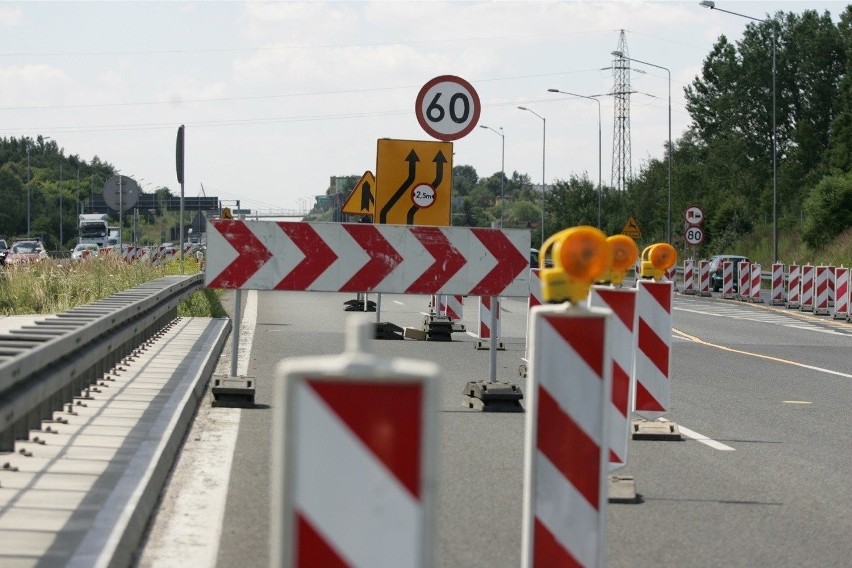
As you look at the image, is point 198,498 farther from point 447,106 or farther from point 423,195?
point 423,195

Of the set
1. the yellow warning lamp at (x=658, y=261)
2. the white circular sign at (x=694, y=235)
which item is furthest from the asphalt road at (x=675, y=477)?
the white circular sign at (x=694, y=235)

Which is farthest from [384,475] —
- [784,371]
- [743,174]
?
[743,174]

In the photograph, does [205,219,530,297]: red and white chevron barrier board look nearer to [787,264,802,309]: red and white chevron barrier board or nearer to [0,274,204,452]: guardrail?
[0,274,204,452]: guardrail

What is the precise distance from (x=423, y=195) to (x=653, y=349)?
757 cm

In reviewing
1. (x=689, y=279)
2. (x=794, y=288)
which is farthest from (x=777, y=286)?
(x=689, y=279)

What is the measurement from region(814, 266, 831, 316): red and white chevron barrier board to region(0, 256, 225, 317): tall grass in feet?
47.4

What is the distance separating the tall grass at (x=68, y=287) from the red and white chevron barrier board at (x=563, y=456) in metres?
19.2

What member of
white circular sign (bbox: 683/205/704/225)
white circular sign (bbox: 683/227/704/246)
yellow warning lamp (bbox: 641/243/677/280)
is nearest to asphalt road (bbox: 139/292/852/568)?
yellow warning lamp (bbox: 641/243/677/280)

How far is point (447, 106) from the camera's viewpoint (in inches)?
667

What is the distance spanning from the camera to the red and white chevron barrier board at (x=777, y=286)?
38688 millimetres

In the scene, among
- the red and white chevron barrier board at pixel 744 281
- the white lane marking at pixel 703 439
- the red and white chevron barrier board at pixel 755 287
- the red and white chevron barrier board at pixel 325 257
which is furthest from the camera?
the red and white chevron barrier board at pixel 744 281

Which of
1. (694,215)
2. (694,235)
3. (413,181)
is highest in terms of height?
(694,215)

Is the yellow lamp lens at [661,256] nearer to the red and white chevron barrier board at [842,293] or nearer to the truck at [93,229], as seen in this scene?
the red and white chevron barrier board at [842,293]

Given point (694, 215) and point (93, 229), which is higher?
point (694, 215)
